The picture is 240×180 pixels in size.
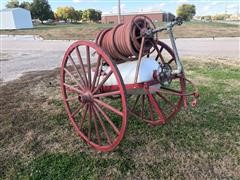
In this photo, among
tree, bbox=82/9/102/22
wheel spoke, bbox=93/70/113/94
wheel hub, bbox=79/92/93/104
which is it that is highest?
wheel spoke, bbox=93/70/113/94

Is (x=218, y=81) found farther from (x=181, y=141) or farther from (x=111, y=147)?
(x=111, y=147)

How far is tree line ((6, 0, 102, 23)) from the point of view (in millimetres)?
58284

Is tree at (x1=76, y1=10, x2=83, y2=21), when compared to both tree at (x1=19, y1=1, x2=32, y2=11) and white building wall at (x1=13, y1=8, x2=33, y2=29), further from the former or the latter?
white building wall at (x1=13, y1=8, x2=33, y2=29)

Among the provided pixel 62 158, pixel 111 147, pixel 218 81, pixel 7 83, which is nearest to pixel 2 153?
pixel 62 158

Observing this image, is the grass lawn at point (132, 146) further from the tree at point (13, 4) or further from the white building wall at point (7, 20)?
the tree at point (13, 4)

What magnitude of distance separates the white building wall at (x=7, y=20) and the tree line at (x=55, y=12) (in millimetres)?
12175

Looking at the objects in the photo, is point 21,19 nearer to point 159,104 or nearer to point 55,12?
point 55,12

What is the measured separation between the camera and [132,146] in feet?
11.3

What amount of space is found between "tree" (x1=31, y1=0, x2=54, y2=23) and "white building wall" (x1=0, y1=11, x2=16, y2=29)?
1194 centimetres

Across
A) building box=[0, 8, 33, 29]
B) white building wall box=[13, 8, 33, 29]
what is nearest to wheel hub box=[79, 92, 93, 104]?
building box=[0, 8, 33, 29]

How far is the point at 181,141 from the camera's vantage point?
11.5 feet

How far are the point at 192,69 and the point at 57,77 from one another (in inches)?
157

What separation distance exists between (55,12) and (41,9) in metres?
11.8

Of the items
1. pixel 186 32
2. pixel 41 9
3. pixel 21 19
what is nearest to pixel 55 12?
pixel 41 9
